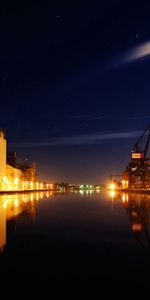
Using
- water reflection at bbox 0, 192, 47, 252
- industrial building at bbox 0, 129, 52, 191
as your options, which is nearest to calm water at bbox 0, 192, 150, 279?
water reflection at bbox 0, 192, 47, 252

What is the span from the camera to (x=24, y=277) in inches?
245

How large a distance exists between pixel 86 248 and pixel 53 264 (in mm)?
2334

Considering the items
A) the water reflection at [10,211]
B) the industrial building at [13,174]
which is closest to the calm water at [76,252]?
the water reflection at [10,211]

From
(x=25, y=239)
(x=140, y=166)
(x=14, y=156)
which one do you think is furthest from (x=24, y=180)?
(x=25, y=239)

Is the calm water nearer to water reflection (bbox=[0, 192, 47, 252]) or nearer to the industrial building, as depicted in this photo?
water reflection (bbox=[0, 192, 47, 252])

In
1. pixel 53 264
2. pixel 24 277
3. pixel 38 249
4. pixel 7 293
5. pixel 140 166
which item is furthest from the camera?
pixel 140 166

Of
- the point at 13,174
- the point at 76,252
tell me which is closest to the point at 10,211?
the point at 76,252

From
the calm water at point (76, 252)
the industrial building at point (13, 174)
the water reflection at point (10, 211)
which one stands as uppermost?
the industrial building at point (13, 174)

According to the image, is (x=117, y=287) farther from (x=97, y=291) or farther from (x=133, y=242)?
(x=133, y=242)

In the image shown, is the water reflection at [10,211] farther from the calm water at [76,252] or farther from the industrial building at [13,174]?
the industrial building at [13,174]

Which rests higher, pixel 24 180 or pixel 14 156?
pixel 14 156

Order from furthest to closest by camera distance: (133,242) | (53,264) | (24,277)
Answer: (133,242) → (53,264) → (24,277)

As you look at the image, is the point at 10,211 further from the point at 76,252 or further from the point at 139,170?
the point at 139,170

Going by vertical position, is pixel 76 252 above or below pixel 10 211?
below
